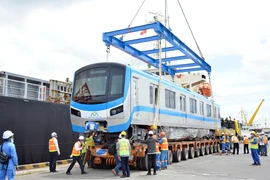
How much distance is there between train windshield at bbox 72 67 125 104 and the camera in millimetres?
10938

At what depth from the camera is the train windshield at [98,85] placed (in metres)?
10.9

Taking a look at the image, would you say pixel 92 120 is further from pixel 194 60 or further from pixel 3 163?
pixel 194 60

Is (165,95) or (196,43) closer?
(165,95)

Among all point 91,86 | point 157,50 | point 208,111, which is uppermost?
point 157,50

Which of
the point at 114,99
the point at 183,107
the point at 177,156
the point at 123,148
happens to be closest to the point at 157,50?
the point at 183,107

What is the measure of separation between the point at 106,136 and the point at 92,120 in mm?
1191

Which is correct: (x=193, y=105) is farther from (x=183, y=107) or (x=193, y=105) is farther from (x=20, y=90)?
(x=20, y=90)

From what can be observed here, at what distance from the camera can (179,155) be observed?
51.1ft

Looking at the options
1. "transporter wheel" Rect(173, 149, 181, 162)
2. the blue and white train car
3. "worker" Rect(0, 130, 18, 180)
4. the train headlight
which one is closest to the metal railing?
the blue and white train car

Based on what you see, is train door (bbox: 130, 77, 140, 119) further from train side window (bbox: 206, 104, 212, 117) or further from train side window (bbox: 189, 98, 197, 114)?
train side window (bbox: 206, 104, 212, 117)

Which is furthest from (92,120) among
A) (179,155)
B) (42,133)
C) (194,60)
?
(194,60)

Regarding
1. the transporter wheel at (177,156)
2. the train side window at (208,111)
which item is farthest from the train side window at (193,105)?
the train side window at (208,111)

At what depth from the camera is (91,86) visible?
11477 mm

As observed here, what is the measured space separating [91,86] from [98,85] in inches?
13.3
